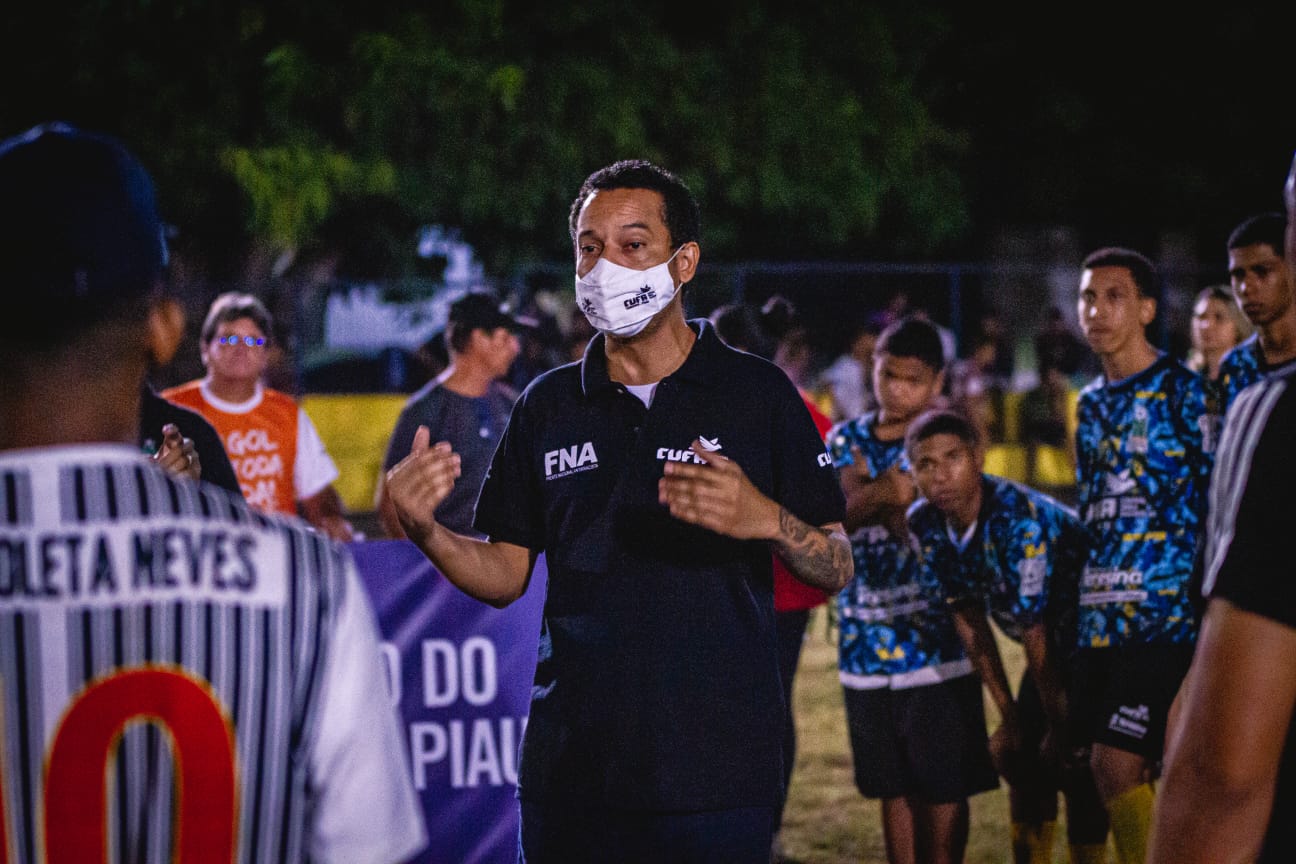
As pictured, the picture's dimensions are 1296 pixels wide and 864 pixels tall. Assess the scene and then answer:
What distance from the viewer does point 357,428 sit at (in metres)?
18.7

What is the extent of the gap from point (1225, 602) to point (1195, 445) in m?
3.90

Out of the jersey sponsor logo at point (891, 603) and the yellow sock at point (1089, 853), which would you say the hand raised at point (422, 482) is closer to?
the jersey sponsor logo at point (891, 603)

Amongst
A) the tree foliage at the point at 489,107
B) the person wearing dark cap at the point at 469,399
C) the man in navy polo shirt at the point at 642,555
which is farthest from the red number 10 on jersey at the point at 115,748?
the tree foliage at the point at 489,107

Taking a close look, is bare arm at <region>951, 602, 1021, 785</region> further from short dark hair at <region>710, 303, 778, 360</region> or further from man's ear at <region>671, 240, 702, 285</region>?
man's ear at <region>671, 240, 702, 285</region>

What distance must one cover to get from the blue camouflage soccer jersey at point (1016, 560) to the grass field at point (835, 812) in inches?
55.5

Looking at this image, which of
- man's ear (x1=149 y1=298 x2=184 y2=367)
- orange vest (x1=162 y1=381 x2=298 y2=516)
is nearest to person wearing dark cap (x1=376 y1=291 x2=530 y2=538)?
orange vest (x1=162 y1=381 x2=298 y2=516)

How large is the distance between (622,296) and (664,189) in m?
0.33

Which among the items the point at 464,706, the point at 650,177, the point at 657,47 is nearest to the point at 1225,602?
the point at 650,177

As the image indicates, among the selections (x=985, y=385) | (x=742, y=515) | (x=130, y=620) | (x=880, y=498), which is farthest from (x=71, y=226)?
(x=985, y=385)

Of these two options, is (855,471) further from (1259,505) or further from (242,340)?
(1259,505)

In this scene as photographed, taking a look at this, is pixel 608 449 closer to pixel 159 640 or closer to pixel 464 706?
pixel 159 640

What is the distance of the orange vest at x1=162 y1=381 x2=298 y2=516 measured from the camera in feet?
22.7

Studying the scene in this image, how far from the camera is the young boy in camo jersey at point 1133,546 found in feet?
18.1

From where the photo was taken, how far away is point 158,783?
1894mm
